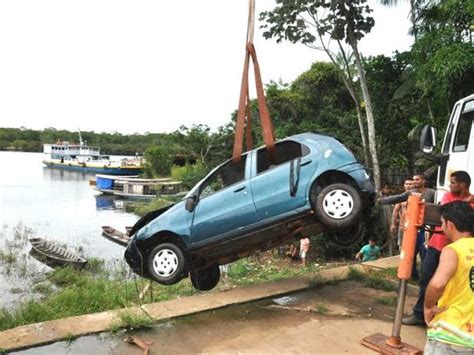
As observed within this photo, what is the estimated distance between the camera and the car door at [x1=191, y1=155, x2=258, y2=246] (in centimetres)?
530

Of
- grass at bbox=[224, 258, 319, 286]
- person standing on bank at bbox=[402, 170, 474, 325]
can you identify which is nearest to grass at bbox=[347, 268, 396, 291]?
person standing on bank at bbox=[402, 170, 474, 325]

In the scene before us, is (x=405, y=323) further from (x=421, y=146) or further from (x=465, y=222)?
(x=465, y=222)

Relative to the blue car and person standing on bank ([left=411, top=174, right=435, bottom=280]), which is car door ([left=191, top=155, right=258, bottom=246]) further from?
person standing on bank ([left=411, top=174, right=435, bottom=280])

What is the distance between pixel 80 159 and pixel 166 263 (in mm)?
70253

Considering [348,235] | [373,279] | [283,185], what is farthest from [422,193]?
[283,185]

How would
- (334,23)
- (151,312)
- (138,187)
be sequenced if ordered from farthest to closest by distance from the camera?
(138,187) → (334,23) → (151,312)

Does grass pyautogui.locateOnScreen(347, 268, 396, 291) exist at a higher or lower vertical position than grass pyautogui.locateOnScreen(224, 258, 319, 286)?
higher

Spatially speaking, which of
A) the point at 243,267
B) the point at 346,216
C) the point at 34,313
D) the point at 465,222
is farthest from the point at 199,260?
the point at 243,267

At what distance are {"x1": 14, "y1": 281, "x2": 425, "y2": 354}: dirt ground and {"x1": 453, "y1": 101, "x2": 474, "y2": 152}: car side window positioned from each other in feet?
6.82

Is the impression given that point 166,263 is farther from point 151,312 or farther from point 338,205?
point 338,205

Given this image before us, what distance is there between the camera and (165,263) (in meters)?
5.60

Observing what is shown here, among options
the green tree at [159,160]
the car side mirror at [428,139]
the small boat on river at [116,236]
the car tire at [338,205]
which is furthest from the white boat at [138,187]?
the car side mirror at [428,139]

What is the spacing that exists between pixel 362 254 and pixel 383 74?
781 cm

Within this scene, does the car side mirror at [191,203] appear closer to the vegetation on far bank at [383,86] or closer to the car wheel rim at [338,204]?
the car wheel rim at [338,204]
